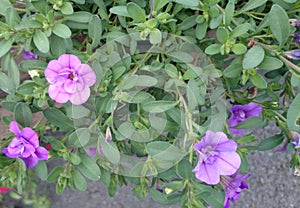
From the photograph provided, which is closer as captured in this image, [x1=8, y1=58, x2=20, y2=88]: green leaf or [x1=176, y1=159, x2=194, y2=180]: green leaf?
[x1=176, y1=159, x2=194, y2=180]: green leaf

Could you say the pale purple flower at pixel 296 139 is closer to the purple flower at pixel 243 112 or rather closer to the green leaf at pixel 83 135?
the purple flower at pixel 243 112

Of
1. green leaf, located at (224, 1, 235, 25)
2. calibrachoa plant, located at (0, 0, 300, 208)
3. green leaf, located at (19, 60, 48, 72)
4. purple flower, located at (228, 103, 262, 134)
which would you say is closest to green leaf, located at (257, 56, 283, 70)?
calibrachoa plant, located at (0, 0, 300, 208)

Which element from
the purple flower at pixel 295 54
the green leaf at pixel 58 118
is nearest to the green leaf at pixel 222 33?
the purple flower at pixel 295 54

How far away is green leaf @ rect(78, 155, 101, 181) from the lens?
3.04ft

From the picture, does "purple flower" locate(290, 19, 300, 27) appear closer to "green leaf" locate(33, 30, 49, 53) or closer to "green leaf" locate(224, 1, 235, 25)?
"green leaf" locate(224, 1, 235, 25)

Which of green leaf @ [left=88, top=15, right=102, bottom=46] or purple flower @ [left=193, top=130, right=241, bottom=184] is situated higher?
green leaf @ [left=88, top=15, right=102, bottom=46]

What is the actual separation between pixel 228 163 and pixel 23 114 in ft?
1.35

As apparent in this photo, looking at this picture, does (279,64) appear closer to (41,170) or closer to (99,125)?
(99,125)

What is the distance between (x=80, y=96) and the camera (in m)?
0.86

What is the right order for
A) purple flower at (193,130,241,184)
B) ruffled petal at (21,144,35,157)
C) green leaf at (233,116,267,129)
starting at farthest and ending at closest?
1. green leaf at (233,116,267,129)
2. ruffled petal at (21,144,35,157)
3. purple flower at (193,130,241,184)

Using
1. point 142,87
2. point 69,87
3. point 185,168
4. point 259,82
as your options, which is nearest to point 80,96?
point 69,87

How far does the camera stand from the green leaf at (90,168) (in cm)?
93

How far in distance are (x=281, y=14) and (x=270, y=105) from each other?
0.26m

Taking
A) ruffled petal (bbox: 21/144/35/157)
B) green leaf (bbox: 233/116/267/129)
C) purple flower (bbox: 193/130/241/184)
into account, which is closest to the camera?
purple flower (bbox: 193/130/241/184)
